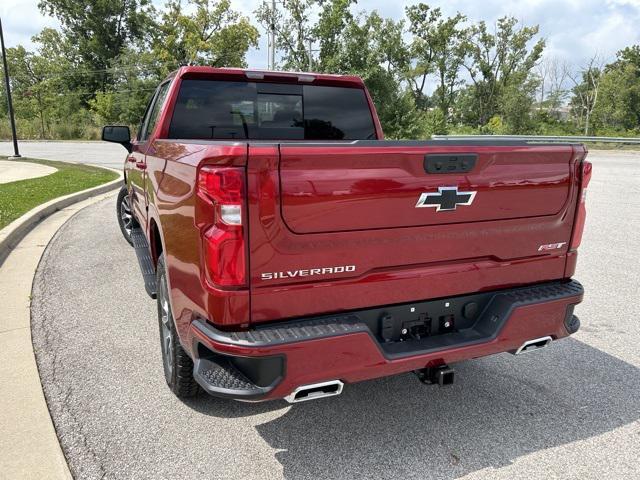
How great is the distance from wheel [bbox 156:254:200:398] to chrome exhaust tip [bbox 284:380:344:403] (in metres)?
0.80

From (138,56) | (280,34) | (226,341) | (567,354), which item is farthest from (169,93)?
(138,56)

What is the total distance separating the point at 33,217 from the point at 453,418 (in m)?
7.68

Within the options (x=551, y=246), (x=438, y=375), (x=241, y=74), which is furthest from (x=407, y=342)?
(x=241, y=74)

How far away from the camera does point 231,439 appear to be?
279 cm

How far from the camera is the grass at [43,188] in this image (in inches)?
344

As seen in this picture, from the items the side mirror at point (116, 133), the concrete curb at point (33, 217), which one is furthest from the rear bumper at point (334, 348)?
the concrete curb at point (33, 217)

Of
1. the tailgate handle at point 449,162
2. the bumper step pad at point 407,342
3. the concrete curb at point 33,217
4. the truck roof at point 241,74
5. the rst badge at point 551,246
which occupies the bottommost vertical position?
the concrete curb at point 33,217

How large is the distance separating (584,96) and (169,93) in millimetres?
60543

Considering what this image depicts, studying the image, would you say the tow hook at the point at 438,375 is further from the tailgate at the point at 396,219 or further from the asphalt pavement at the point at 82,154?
the asphalt pavement at the point at 82,154

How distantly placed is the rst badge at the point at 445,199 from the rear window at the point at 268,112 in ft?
6.65

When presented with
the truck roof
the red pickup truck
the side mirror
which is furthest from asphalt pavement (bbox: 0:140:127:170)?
the red pickup truck

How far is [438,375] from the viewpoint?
2.62 m

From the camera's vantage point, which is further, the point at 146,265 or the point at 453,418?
the point at 146,265

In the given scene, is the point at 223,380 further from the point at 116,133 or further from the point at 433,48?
the point at 433,48
